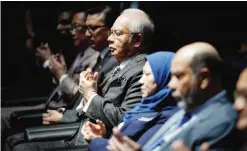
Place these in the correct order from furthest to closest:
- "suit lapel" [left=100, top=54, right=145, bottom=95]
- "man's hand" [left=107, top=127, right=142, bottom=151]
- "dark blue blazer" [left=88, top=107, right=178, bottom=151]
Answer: "suit lapel" [left=100, top=54, right=145, bottom=95], "dark blue blazer" [left=88, top=107, right=178, bottom=151], "man's hand" [left=107, top=127, right=142, bottom=151]

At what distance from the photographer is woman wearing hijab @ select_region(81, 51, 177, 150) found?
3.21 meters

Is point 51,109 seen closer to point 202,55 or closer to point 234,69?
point 234,69

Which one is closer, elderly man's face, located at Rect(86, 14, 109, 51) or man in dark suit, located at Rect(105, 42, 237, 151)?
Answer: man in dark suit, located at Rect(105, 42, 237, 151)

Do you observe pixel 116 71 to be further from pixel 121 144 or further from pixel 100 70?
pixel 121 144

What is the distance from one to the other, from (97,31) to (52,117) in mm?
707

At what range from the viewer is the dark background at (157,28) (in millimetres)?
4965

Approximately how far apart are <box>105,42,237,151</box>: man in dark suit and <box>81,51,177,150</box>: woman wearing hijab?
14.8 inches

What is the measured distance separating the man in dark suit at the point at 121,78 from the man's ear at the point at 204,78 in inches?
37.0

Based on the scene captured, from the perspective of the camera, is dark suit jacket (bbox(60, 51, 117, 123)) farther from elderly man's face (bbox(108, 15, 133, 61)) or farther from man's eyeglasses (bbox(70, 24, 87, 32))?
man's eyeglasses (bbox(70, 24, 87, 32))

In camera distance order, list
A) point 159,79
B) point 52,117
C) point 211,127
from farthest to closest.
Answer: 1. point 52,117
2. point 159,79
3. point 211,127

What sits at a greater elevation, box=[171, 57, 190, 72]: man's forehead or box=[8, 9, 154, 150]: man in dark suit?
box=[171, 57, 190, 72]: man's forehead

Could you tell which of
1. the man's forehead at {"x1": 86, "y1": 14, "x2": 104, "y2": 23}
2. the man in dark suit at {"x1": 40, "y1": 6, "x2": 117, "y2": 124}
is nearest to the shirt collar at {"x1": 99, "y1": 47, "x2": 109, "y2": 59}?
the man in dark suit at {"x1": 40, "y1": 6, "x2": 117, "y2": 124}

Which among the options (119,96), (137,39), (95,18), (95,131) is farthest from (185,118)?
(95,18)

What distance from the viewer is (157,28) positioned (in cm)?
523
